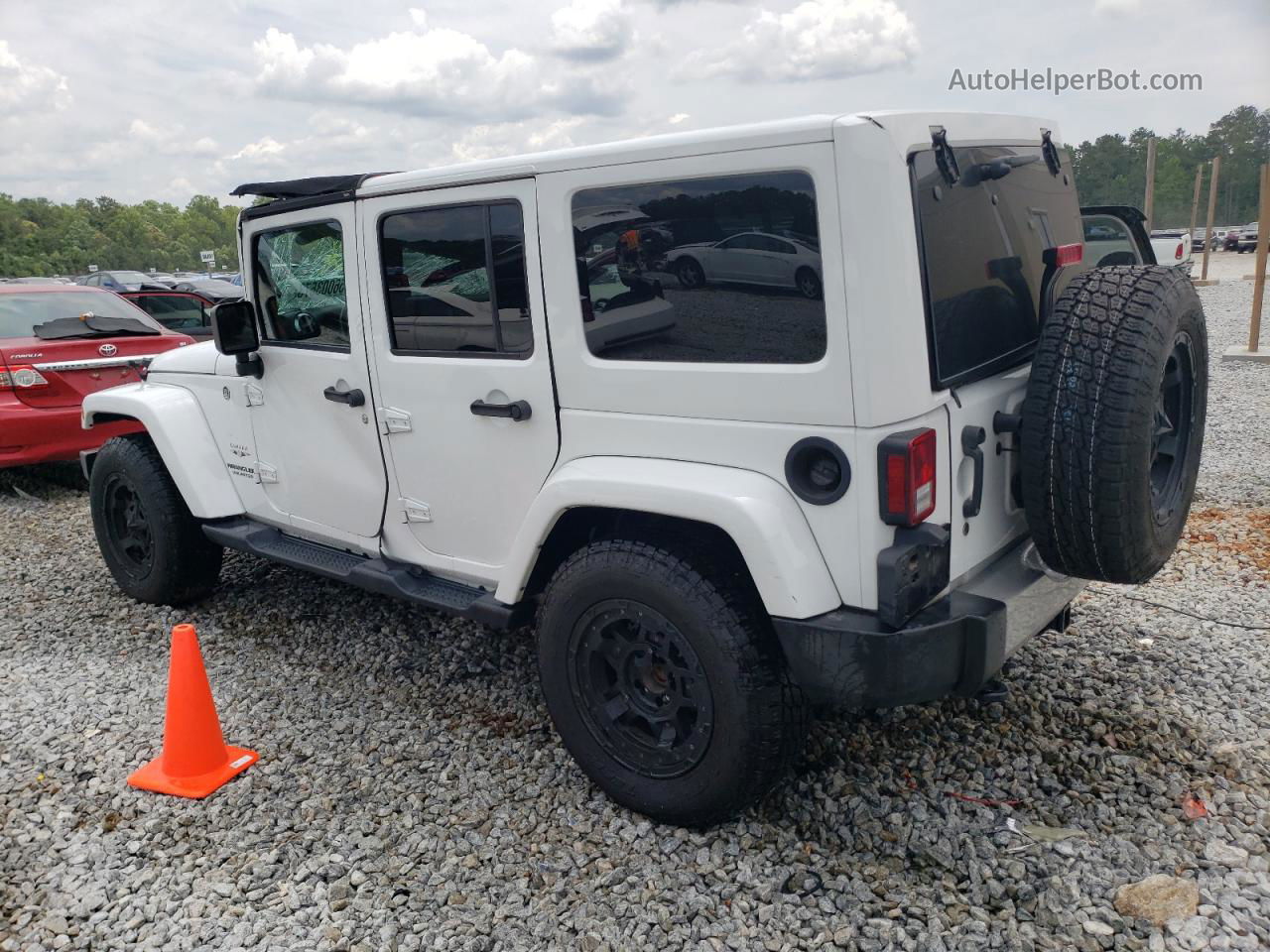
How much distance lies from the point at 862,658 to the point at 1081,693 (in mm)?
1606

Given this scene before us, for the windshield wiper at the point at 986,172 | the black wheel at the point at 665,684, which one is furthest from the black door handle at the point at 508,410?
the windshield wiper at the point at 986,172

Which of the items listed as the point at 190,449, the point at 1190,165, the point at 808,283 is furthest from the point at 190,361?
the point at 1190,165

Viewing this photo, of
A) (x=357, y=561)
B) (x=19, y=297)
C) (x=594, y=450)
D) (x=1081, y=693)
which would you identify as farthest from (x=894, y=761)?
(x=19, y=297)

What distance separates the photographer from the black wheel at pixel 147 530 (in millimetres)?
4527

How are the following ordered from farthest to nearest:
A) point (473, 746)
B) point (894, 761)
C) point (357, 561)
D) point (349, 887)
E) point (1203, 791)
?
1. point (357, 561)
2. point (473, 746)
3. point (894, 761)
4. point (1203, 791)
5. point (349, 887)

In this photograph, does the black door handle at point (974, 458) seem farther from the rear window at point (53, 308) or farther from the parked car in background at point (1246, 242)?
the parked car in background at point (1246, 242)

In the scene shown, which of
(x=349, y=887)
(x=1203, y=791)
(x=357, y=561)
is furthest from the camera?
(x=357, y=561)

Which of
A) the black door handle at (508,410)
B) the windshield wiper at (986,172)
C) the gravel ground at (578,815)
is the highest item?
the windshield wiper at (986,172)

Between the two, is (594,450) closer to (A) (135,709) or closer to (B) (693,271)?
(B) (693,271)

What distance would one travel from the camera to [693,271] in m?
2.60

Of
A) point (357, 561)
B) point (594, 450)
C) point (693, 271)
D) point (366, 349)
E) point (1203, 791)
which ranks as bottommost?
point (1203, 791)

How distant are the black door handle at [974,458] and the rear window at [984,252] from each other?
→ 15 cm

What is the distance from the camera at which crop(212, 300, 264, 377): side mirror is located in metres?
3.79

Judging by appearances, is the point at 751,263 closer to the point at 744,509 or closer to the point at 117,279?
the point at 744,509
